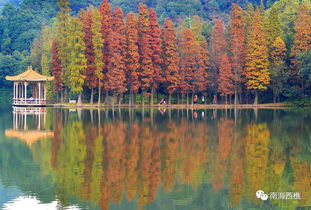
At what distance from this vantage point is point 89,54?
57500mm

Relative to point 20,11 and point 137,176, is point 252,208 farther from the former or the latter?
point 20,11

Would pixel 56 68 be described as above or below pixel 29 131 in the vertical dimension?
above

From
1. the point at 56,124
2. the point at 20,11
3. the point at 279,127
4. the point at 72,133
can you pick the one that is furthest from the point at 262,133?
the point at 20,11

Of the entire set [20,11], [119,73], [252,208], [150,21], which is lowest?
[252,208]

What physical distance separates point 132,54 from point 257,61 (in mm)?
12256

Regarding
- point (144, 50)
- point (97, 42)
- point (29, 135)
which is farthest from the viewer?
point (144, 50)

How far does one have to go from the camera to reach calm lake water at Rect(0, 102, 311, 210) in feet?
50.3

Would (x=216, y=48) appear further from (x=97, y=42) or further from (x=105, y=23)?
(x=97, y=42)

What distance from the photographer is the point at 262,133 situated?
3050 cm

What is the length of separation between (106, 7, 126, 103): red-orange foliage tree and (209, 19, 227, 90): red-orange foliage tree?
9.89m

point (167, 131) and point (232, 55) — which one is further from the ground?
point (232, 55)

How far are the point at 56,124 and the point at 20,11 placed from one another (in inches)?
2821

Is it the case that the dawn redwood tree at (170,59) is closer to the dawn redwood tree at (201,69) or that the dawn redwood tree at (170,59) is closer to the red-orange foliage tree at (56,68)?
the dawn redwood tree at (201,69)

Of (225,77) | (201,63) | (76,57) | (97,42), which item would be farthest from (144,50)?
(225,77)
